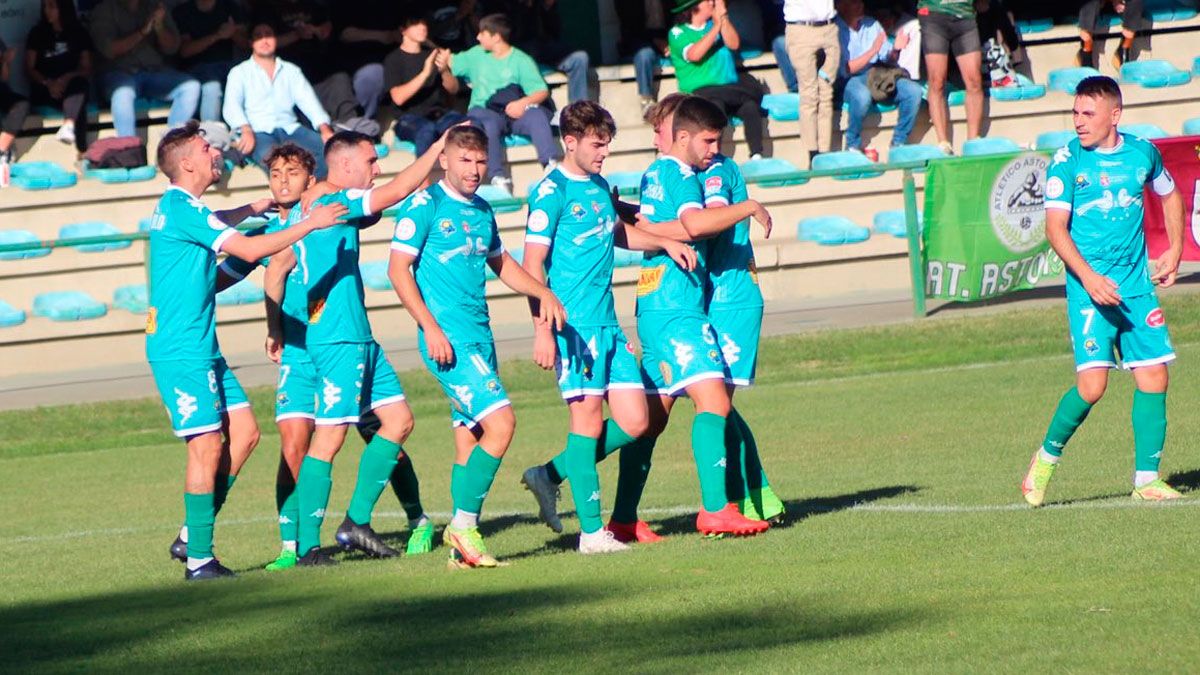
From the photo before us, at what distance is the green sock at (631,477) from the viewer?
8820mm

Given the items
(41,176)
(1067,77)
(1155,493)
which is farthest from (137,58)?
(1155,493)

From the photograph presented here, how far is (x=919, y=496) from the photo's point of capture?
31.1 feet

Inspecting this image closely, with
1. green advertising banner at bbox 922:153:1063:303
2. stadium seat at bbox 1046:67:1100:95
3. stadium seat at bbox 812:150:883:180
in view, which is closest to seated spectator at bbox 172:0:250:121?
stadium seat at bbox 812:150:883:180

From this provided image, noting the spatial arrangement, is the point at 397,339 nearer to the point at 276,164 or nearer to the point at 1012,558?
the point at 276,164

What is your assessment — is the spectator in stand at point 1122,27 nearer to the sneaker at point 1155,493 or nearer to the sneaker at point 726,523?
the sneaker at point 1155,493

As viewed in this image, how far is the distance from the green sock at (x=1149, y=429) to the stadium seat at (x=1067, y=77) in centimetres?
1386

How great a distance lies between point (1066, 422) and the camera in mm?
8828

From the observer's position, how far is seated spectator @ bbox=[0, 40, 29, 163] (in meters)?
20.9

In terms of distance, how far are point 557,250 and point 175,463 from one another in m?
6.79

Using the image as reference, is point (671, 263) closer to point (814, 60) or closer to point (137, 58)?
point (814, 60)

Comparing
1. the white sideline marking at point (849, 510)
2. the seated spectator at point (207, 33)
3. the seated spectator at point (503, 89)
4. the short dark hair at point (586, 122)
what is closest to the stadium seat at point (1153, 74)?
the seated spectator at point (503, 89)

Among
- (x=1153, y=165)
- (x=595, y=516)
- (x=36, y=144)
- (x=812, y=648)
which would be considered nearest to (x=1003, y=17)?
(x=36, y=144)

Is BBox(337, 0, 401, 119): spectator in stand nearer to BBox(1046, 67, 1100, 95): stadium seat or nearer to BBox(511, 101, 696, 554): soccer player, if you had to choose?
BBox(1046, 67, 1100, 95): stadium seat

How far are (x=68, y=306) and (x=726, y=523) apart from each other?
11.7m
